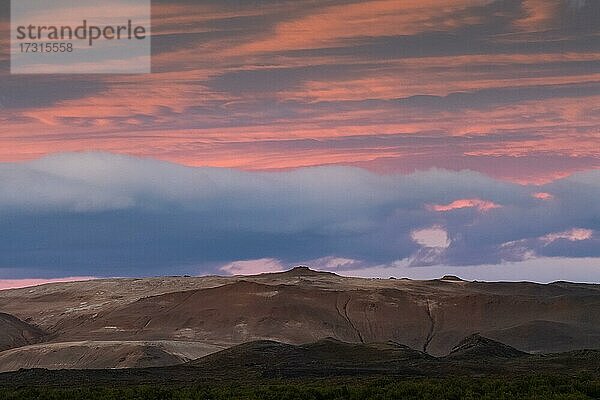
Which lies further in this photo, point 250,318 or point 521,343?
point 250,318

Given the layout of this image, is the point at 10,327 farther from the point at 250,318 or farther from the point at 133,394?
the point at 133,394

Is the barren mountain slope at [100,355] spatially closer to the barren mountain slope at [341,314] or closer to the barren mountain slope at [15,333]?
the barren mountain slope at [341,314]

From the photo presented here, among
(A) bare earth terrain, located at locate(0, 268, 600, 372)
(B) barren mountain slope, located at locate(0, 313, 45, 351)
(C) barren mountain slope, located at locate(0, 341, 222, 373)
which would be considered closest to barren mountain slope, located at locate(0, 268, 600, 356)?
(A) bare earth terrain, located at locate(0, 268, 600, 372)

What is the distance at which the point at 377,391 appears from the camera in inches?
1576

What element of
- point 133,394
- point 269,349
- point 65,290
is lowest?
point 65,290

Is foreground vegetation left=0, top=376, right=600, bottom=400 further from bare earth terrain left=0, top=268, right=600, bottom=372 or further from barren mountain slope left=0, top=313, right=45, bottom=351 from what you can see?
barren mountain slope left=0, top=313, right=45, bottom=351

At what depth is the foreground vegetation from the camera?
38250 mm

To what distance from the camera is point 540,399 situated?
35500 mm

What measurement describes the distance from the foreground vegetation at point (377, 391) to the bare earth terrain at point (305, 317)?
48.9 metres

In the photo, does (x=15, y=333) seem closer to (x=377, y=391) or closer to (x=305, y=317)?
(x=305, y=317)

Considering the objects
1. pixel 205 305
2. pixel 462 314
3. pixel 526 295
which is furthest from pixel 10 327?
pixel 526 295

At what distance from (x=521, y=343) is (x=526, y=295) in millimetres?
27941

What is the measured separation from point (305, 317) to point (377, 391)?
3020 inches

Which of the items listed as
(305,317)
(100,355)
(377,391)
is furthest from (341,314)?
(377,391)
